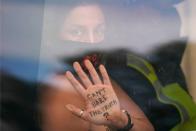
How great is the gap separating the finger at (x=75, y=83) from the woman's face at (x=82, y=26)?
0.08 metres

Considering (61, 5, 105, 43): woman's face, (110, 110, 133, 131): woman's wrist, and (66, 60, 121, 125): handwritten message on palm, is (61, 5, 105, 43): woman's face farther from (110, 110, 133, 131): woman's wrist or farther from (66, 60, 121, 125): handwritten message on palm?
(110, 110, 133, 131): woman's wrist

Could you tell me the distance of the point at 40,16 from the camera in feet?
2.12

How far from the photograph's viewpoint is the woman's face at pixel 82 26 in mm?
655

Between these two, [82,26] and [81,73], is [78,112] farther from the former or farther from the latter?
[82,26]

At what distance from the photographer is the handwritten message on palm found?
0.65 metres

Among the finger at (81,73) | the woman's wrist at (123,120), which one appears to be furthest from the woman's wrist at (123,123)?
the finger at (81,73)

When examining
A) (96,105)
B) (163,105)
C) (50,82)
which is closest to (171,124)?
(163,105)

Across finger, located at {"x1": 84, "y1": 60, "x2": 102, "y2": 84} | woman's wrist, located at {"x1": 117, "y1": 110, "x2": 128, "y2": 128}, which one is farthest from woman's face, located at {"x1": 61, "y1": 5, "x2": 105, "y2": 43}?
woman's wrist, located at {"x1": 117, "y1": 110, "x2": 128, "y2": 128}

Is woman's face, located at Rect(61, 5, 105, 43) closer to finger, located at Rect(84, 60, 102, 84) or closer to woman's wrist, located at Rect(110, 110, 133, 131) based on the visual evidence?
finger, located at Rect(84, 60, 102, 84)

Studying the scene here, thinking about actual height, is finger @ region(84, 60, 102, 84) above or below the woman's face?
below

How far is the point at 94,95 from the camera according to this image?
0.66 meters

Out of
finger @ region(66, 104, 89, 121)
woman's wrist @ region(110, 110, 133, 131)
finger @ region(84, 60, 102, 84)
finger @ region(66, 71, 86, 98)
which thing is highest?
finger @ region(84, 60, 102, 84)

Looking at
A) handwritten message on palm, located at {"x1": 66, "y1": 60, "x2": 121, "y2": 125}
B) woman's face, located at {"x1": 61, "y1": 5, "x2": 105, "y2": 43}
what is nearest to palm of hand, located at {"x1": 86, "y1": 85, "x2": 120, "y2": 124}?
handwritten message on palm, located at {"x1": 66, "y1": 60, "x2": 121, "y2": 125}

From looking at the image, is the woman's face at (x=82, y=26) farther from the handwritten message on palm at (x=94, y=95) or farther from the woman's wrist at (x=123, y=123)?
the woman's wrist at (x=123, y=123)
